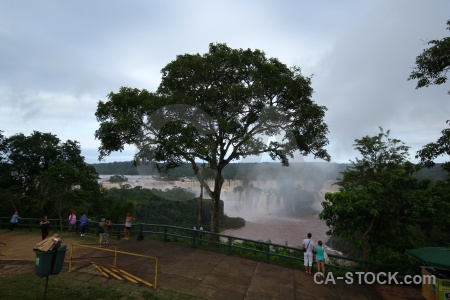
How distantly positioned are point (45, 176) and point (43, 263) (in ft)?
67.3

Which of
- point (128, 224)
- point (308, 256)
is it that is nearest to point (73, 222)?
point (128, 224)

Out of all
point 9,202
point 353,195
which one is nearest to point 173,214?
point 9,202

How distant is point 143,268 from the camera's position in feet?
29.0

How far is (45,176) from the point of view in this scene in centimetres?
2345

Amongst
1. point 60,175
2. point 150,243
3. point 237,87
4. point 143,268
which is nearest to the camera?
point 143,268

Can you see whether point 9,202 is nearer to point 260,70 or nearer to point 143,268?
point 143,268

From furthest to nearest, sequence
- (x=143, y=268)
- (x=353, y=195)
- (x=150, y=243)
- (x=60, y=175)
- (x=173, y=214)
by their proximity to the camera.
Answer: (x=173, y=214)
(x=60, y=175)
(x=150, y=243)
(x=353, y=195)
(x=143, y=268)

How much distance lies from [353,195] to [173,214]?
67.2 metres

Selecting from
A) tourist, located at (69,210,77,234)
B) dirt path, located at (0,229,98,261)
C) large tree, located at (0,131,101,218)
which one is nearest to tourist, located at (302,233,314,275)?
dirt path, located at (0,229,98,261)

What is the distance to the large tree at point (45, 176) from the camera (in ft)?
78.3

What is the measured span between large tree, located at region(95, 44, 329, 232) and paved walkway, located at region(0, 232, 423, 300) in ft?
18.1

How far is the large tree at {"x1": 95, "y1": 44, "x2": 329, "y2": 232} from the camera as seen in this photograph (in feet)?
45.8

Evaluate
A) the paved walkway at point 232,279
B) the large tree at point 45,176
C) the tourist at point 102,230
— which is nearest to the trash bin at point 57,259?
the paved walkway at point 232,279

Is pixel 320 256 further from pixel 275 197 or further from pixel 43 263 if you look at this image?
pixel 275 197
